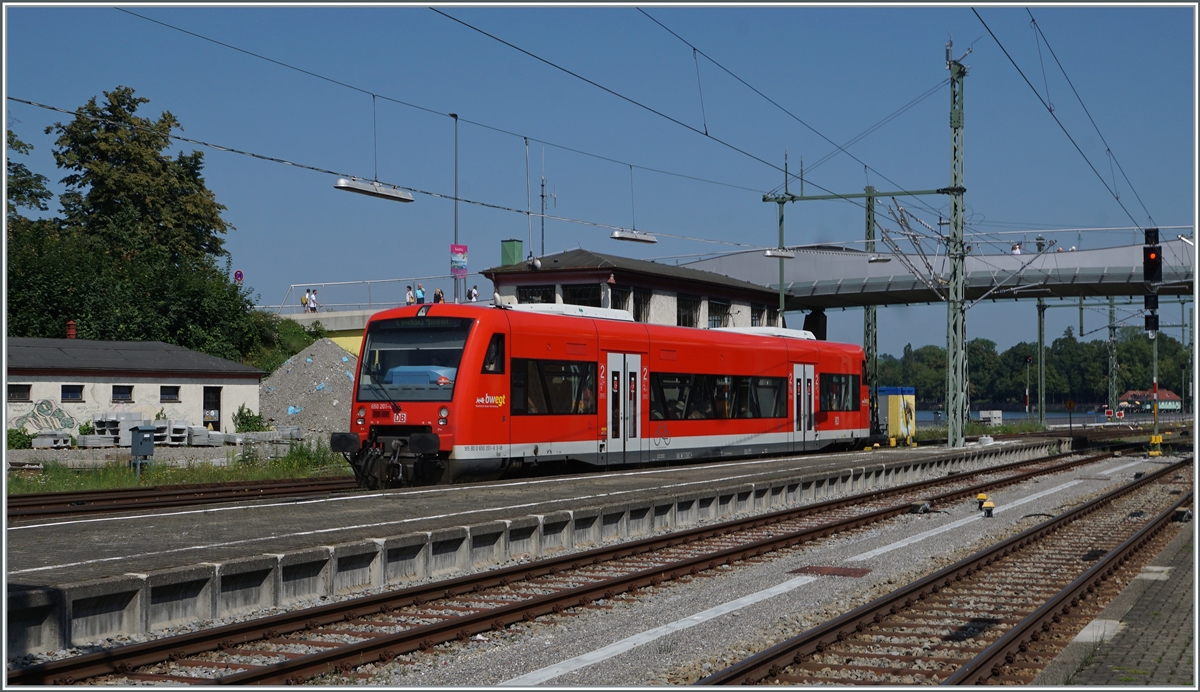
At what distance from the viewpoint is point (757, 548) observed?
14.8 metres

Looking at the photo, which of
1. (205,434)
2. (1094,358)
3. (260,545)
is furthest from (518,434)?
(1094,358)

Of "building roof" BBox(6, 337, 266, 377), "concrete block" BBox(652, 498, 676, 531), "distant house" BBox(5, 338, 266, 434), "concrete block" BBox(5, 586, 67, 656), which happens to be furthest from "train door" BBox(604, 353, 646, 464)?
"building roof" BBox(6, 337, 266, 377)

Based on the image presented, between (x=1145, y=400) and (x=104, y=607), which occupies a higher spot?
(x=1145, y=400)

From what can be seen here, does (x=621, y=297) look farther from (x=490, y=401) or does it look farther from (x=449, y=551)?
(x=449, y=551)

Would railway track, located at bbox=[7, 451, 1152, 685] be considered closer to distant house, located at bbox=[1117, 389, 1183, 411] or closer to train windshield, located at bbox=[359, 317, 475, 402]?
train windshield, located at bbox=[359, 317, 475, 402]

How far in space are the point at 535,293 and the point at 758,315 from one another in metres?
12.2

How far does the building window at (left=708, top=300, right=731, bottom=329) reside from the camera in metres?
48.9

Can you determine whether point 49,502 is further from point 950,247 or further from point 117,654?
point 950,247

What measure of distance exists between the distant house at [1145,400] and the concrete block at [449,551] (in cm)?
11444

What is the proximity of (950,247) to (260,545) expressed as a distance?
1094 inches

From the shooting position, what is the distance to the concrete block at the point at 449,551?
12.6 m

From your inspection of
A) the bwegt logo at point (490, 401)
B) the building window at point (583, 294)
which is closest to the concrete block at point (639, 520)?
the bwegt logo at point (490, 401)

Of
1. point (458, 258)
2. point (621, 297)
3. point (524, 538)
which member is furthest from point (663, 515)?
point (621, 297)

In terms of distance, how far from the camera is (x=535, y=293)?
45188mm
